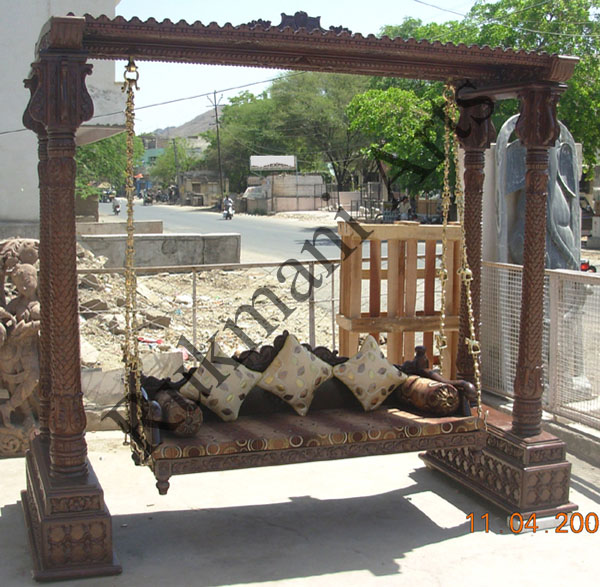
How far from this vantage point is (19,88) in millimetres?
17844

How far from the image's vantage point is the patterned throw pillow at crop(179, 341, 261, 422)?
5395 millimetres

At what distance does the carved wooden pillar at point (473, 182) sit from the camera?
6141 mm

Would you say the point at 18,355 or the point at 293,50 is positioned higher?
the point at 293,50

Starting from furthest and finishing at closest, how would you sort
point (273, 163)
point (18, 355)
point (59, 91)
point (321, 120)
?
point (273, 163) < point (321, 120) < point (18, 355) < point (59, 91)

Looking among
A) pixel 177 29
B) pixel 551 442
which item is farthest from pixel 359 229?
pixel 177 29

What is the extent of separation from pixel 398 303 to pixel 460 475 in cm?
210

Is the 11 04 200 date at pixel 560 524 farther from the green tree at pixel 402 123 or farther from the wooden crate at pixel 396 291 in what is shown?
the green tree at pixel 402 123

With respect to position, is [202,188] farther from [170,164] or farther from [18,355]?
[18,355]

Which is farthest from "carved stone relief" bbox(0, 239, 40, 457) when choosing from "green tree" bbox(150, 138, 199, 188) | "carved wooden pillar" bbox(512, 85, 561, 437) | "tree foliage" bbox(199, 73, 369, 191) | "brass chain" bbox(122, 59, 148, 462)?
"green tree" bbox(150, 138, 199, 188)

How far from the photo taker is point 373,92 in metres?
28.9

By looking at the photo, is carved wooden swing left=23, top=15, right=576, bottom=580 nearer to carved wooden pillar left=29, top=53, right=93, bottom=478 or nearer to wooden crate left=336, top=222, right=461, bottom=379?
carved wooden pillar left=29, top=53, right=93, bottom=478

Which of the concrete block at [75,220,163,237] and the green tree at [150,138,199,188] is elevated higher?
the green tree at [150,138,199,188]

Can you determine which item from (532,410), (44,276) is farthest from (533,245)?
(44,276)

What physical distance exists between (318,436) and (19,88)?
15.3m
